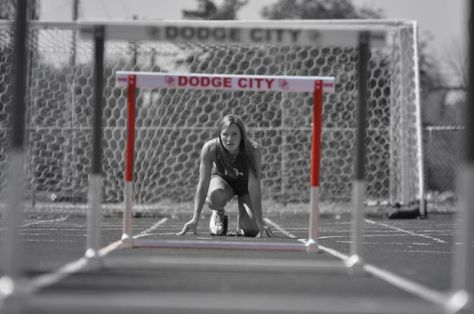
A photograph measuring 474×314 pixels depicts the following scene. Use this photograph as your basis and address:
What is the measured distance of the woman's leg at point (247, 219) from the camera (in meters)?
9.94

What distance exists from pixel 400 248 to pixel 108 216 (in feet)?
23.8

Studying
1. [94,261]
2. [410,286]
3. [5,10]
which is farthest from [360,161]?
[5,10]

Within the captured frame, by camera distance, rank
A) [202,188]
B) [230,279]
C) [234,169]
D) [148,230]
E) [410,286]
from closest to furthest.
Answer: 1. [410,286]
2. [230,279]
3. [202,188]
4. [234,169]
5. [148,230]

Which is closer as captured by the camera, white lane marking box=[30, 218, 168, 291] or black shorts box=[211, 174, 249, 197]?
white lane marking box=[30, 218, 168, 291]

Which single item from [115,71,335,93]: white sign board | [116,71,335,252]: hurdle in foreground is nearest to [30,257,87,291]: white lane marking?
[116,71,335,252]: hurdle in foreground

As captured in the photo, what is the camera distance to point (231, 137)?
978 cm

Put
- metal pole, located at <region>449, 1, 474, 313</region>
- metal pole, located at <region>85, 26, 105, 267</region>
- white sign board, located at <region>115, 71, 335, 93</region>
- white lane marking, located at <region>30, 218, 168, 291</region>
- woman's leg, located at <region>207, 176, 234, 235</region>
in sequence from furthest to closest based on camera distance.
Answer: woman's leg, located at <region>207, 176, 234, 235</region> → white sign board, located at <region>115, 71, 335, 93</region> → metal pole, located at <region>85, 26, 105, 267</region> → white lane marking, located at <region>30, 218, 168, 291</region> → metal pole, located at <region>449, 1, 474, 313</region>

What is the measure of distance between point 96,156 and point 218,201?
13.9 feet

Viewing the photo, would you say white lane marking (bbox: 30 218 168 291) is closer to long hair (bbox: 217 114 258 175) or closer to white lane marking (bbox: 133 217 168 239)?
white lane marking (bbox: 133 217 168 239)

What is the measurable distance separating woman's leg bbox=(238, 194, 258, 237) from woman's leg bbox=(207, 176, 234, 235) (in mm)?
182

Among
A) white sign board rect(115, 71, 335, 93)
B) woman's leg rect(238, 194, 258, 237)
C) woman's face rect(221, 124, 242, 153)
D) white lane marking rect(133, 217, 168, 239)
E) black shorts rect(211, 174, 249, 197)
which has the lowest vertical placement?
white lane marking rect(133, 217, 168, 239)

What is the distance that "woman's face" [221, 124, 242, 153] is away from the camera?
31.9 ft

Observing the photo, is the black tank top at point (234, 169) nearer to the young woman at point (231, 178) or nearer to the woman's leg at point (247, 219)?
the young woman at point (231, 178)

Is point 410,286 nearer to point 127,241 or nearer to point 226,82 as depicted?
point 226,82
